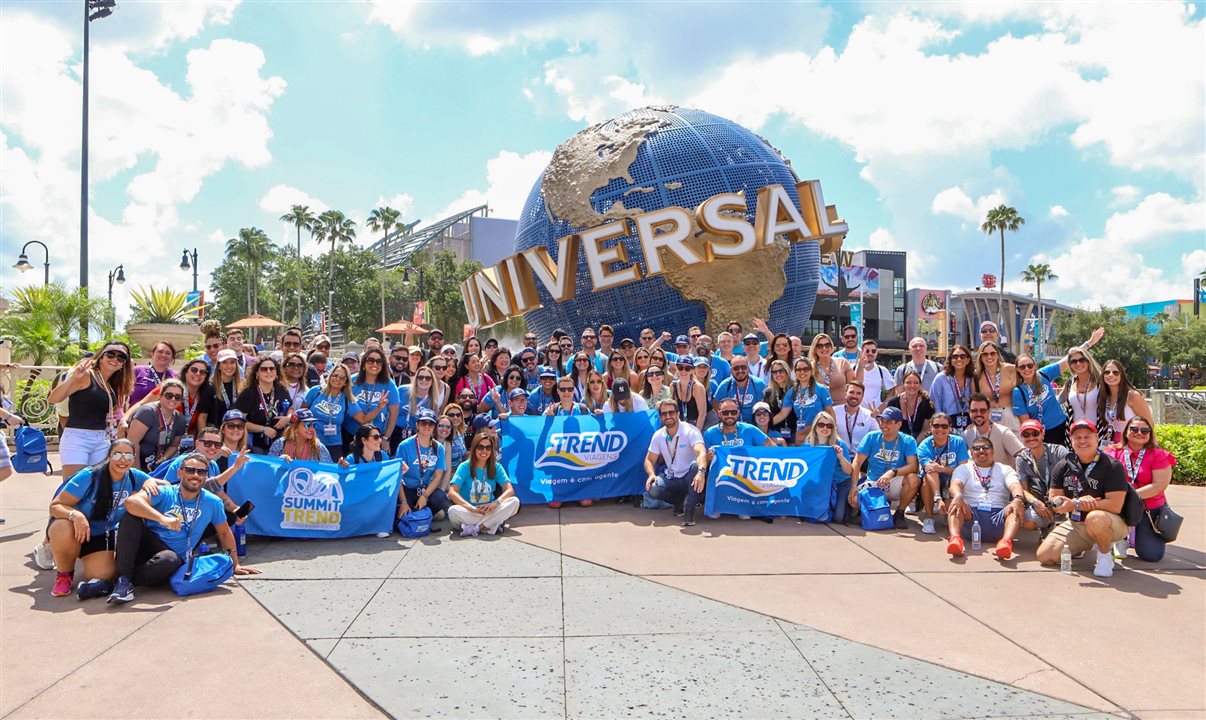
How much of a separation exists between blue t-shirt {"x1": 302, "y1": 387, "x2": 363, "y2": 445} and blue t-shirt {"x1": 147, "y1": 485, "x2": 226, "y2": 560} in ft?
5.71

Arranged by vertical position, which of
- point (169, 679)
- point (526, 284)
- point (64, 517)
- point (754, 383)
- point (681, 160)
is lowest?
point (169, 679)

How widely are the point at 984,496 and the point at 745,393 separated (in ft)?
8.58

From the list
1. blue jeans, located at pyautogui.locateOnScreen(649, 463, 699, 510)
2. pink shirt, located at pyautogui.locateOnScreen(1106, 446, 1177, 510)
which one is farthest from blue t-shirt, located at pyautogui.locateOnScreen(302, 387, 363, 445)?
pink shirt, located at pyautogui.locateOnScreen(1106, 446, 1177, 510)

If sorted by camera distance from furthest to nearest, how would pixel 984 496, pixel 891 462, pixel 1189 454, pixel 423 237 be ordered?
pixel 423 237 → pixel 1189 454 → pixel 891 462 → pixel 984 496

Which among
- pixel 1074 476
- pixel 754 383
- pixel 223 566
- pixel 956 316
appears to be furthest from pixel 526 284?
pixel 956 316

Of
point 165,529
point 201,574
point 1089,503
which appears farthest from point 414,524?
point 1089,503

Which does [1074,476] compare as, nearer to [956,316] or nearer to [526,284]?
[526,284]

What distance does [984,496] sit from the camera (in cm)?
629

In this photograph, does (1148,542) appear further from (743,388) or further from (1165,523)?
(743,388)

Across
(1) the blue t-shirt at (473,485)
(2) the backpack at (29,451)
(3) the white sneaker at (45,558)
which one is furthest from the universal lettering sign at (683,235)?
(3) the white sneaker at (45,558)

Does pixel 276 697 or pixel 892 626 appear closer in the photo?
pixel 276 697

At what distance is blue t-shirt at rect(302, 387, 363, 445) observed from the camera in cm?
704

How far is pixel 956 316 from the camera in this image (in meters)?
78.9

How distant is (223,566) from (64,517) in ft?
3.58
